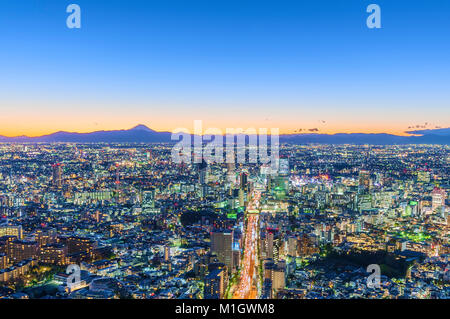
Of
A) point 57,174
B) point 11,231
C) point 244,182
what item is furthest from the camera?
point 57,174

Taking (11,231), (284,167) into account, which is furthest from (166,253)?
(284,167)

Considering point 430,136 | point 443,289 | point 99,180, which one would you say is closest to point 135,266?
point 443,289

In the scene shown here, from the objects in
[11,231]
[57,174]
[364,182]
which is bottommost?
[11,231]

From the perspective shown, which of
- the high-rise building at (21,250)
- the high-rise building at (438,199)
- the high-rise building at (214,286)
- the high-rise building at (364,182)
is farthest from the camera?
the high-rise building at (364,182)

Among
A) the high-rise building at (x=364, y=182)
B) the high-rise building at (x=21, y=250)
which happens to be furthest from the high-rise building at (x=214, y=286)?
the high-rise building at (x=364, y=182)

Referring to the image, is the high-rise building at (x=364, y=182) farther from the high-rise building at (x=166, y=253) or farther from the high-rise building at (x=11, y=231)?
the high-rise building at (x=11, y=231)

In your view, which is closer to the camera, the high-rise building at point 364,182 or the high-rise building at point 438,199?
the high-rise building at point 438,199

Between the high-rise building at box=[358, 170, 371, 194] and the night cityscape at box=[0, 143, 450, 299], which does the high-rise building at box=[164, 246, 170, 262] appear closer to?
the night cityscape at box=[0, 143, 450, 299]

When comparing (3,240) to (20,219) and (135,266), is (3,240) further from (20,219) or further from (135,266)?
(135,266)

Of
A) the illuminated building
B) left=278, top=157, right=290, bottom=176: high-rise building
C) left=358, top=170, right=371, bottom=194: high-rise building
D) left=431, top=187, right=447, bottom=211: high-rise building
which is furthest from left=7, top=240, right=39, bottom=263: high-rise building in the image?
left=278, top=157, right=290, bottom=176: high-rise building

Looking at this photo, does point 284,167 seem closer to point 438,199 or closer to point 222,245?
point 438,199
